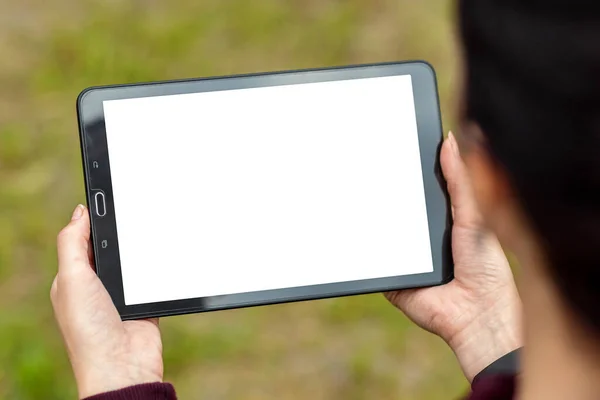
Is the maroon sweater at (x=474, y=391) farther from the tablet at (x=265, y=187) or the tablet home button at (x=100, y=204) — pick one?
the tablet home button at (x=100, y=204)

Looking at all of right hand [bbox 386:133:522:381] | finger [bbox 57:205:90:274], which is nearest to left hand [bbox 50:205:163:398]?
finger [bbox 57:205:90:274]

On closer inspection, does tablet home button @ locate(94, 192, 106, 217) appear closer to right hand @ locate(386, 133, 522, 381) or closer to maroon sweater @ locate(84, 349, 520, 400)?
maroon sweater @ locate(84, 349, 520, 400)

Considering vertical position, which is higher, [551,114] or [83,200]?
[551,114]

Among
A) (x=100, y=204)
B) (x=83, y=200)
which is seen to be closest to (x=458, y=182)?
(x=100, y=204)

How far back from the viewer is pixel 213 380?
1274 millimetres

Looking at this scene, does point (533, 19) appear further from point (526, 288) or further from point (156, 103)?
point (156, 103)

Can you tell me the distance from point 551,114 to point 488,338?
2.01 feet

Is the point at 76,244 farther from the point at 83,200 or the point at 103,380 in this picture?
the point at 83,200

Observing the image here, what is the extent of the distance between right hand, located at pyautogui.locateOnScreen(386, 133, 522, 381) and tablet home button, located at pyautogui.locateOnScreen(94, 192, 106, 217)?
42 centimetres

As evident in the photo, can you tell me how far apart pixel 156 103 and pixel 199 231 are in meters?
0.17

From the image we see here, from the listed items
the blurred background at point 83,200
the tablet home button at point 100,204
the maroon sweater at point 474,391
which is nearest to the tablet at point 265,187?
the tablet home button at point 100,204

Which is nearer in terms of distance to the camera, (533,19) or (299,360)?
(533,19)

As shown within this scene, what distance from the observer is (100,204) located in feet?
2.78

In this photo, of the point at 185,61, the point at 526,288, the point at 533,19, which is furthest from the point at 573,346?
the point at 185,61
